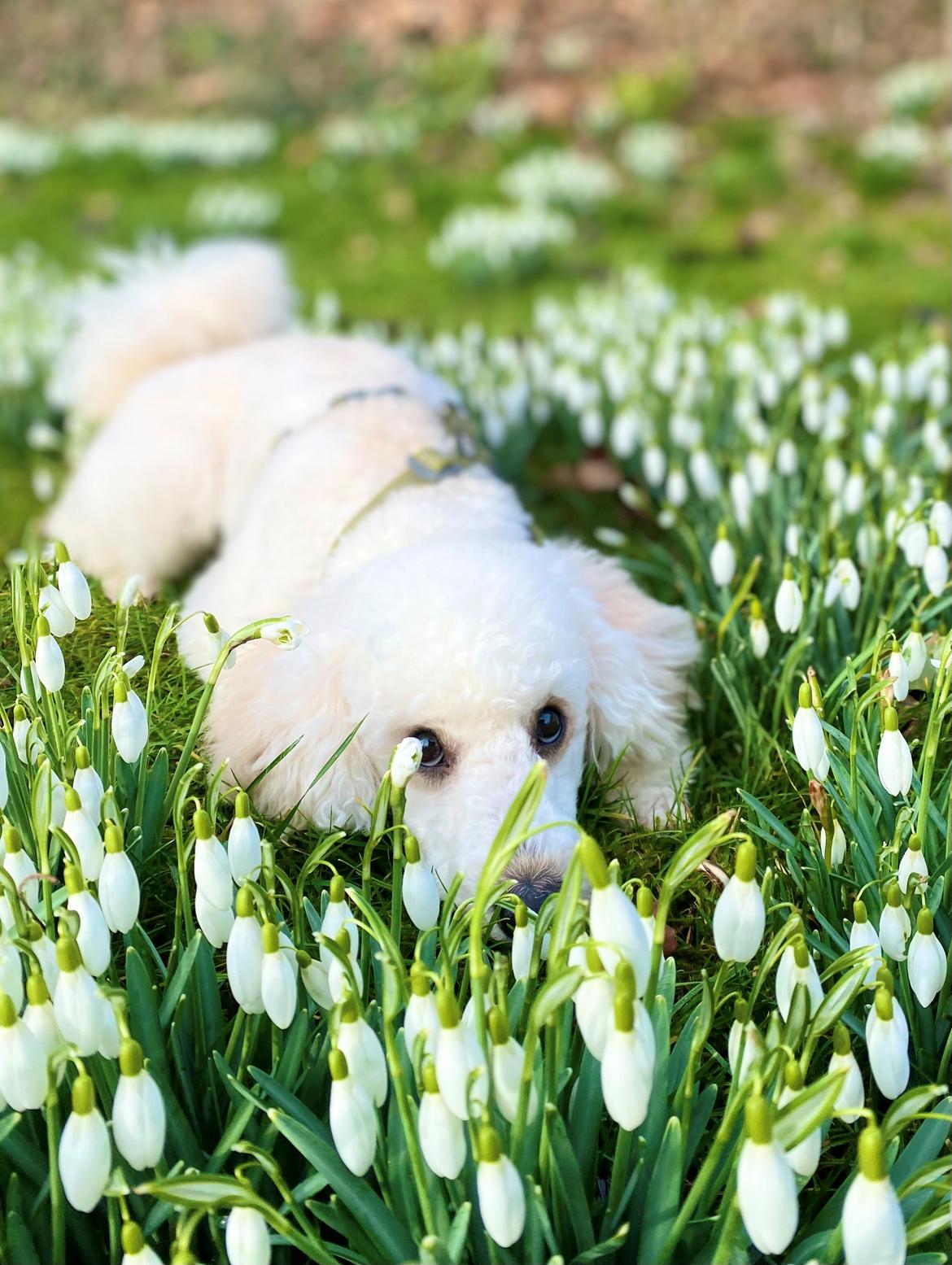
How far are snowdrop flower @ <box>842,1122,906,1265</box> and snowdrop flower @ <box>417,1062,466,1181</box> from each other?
46 centimetres

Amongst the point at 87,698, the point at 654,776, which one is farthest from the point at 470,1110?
the point at 654,776

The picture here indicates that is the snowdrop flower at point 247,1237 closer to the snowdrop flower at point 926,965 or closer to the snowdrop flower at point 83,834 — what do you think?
the snowdrop flower at point 83,834

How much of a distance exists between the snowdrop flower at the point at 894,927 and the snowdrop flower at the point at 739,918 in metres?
0.33

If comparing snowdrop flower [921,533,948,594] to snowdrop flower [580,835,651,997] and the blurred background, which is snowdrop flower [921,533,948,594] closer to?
snowdrop flower [580,835,651,997]

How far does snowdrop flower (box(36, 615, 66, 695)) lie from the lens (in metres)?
2.02

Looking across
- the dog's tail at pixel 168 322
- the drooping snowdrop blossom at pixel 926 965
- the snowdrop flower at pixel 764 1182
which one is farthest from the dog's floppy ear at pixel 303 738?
the dog's tail at pixel 168 322

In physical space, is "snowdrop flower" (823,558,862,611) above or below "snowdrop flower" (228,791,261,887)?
below

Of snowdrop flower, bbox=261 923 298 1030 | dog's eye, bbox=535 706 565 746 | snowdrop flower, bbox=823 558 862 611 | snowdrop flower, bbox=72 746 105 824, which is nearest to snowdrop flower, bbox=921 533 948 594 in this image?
snowdrop flower, bbox=823 558 862 611

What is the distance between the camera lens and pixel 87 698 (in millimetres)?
2488

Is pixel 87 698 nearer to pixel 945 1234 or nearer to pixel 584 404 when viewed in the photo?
pixel 945 1234

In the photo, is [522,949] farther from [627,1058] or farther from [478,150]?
[478,150]

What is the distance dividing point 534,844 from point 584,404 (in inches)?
115

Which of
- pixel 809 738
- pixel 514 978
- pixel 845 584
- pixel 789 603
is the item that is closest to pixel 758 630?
pixel 789 603

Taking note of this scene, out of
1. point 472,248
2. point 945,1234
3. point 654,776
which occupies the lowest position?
point 945,1234
